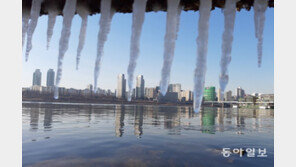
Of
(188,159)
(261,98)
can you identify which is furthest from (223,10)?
(261,98)

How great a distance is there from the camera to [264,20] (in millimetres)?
3852

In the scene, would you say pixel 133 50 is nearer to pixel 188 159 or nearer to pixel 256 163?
pixel 188 159

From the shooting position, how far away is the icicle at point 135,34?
330 cm

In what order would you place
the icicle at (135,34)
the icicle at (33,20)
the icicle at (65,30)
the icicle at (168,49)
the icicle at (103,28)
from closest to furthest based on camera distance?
the icicle at (135,34), the icicle at (103,28), the icicle at (65,30), the icicle at (33,20), the icicle at (168,49)

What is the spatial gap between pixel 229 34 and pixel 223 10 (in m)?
0.61

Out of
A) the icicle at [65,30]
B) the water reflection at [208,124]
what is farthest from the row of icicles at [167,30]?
the water reflection at [208,124]

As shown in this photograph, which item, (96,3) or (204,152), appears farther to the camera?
(204,152)

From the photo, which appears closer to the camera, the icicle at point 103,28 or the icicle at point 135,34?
the icicle at point 135,34

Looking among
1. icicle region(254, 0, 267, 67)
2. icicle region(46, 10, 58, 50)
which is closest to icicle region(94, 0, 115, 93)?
icicle region(46, 10, 58, 50)

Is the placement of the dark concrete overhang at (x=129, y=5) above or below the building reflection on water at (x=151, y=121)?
above

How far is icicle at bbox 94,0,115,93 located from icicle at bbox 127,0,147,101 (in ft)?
1.56

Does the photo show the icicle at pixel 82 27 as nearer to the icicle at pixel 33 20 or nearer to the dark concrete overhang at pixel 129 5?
the dark concrete overhang at pixel 129 5

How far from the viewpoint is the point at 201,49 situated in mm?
4027

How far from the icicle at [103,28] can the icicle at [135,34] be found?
18.8 inches
